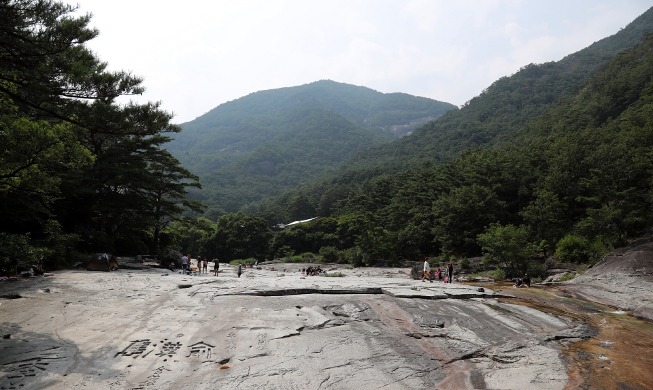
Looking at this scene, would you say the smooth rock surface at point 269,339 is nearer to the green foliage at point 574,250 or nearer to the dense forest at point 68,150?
the dense forest at point 68,150

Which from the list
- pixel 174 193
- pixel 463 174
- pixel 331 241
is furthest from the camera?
pixel 331 241

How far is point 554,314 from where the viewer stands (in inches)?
584

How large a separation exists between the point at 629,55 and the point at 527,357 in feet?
340

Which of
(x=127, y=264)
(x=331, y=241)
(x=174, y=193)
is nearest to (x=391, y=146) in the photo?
(x=331, y=241)

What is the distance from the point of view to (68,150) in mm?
15742

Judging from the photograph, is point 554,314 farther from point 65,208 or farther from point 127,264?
point 65,208

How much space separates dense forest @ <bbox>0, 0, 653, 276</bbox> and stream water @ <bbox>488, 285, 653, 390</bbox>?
12391 millimetres

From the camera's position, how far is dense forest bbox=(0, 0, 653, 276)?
13.7 meters

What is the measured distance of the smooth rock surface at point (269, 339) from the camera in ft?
28.6

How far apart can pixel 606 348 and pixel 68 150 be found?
19.4m

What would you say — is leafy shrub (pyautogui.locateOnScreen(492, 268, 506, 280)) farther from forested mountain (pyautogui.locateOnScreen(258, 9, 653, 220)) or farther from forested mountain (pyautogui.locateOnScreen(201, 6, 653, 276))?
forested mountain (pyautogui.locateOnScreen(258, 9, 653, 220))

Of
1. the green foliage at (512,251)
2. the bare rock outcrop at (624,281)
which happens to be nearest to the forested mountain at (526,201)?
the green foliage at (512,251)

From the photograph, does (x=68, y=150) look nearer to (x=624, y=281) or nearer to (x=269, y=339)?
(x=269, y=339)

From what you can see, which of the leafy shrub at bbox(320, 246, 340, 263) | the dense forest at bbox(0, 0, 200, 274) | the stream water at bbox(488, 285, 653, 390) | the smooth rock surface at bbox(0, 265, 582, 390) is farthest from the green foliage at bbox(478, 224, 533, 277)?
the leafy shrub at bbox(320, 246, 340, 263)
